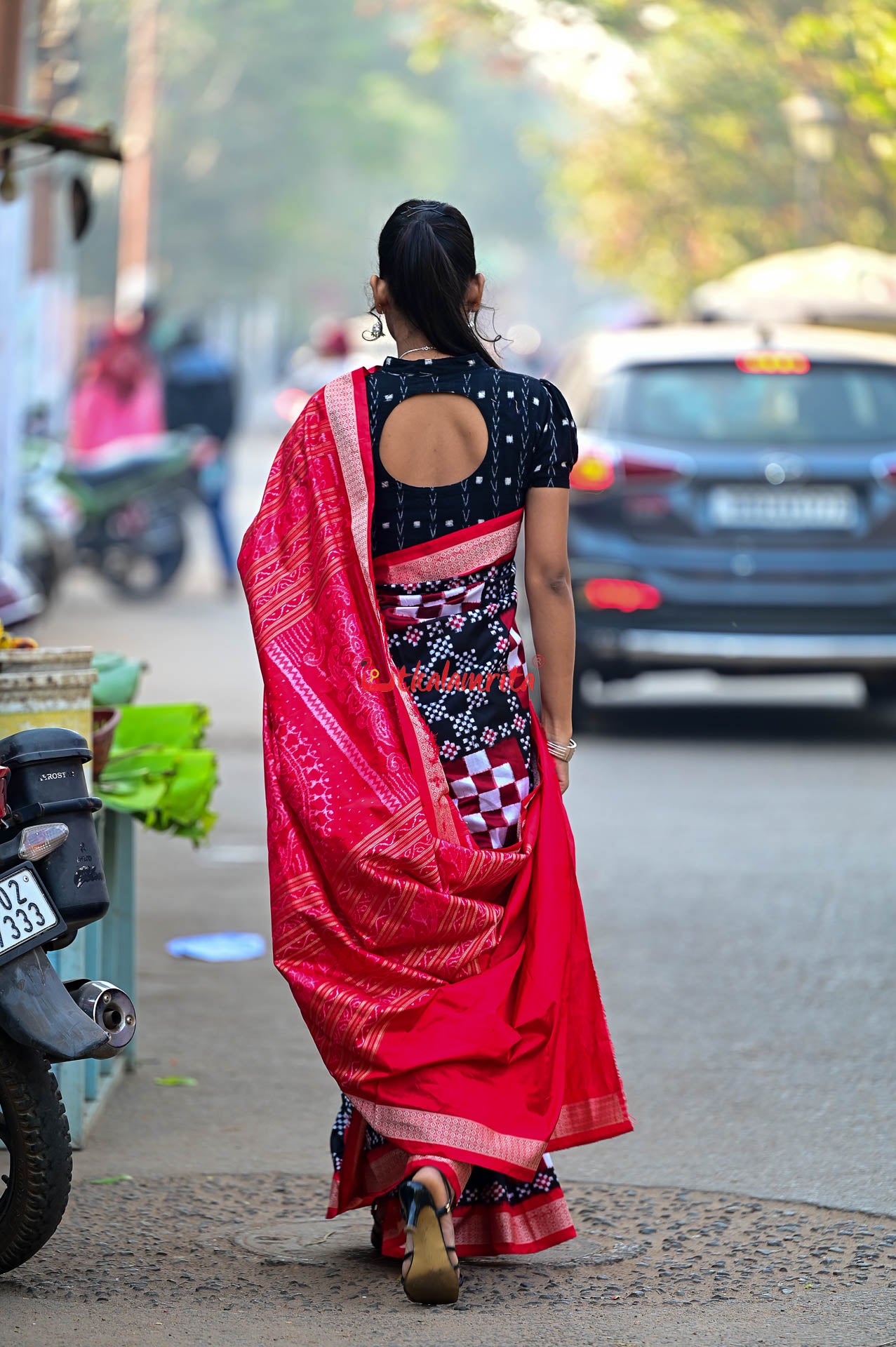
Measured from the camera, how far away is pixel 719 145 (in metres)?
27.5

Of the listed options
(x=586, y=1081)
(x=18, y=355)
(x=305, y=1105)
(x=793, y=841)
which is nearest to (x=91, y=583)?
(x=18, y=355)

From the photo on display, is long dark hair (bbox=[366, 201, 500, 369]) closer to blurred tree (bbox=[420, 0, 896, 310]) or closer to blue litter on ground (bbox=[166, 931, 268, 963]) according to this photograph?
blue litter on ground (bbox=[166, 931, 268, 963])

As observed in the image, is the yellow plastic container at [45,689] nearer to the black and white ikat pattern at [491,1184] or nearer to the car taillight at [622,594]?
the black and white ikat pattern at [491,1184]

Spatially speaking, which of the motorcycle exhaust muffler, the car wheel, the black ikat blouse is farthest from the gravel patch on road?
the car wheel

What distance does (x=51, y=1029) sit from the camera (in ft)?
11.8

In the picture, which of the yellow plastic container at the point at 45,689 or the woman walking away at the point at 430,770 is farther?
the yellow plastic container at the point at 45,689

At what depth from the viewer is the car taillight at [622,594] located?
10016 millimetres

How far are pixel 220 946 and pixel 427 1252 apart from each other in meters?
2.93

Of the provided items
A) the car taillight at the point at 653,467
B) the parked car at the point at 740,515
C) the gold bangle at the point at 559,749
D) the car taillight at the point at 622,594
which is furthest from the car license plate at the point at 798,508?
the gold bangle at the point at 559,749

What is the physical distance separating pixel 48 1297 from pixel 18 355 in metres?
9.02

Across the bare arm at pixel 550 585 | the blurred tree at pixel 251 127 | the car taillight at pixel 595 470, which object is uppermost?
the blurred tree at pixel 251 127

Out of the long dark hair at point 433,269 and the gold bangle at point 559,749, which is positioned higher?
the long dark hair at point 433,269

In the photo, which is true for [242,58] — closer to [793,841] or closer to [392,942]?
[793,841]

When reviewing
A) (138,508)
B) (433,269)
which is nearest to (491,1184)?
(433,269)
